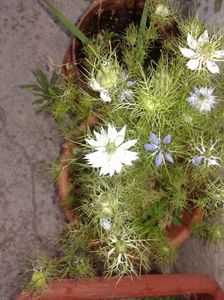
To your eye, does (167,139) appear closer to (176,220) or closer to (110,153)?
(110,153)

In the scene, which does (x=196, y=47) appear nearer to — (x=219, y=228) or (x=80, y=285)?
(x=219, y=228)

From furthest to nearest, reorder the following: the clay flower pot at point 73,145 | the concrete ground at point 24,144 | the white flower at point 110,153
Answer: the concrete ground at point 24,144 < the clay flower pot at point 73,145 < the white flower at point 110,153

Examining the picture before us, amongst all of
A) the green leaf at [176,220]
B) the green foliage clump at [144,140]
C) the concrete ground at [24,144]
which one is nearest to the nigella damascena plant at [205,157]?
the green foliage clump at [144,140]

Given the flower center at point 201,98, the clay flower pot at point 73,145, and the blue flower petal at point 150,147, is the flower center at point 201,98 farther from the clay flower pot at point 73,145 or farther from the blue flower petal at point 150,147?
the clay flower pot at point 73,145

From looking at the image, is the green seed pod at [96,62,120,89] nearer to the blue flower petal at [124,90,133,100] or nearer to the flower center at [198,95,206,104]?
the blue flower petal at [124,90,133,100]

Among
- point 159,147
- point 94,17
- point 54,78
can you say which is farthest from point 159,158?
point 94,17

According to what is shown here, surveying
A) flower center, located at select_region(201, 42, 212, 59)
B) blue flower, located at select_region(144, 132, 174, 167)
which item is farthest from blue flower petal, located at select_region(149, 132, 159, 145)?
flower center, located at select_region(201, 42, 212, 59)
